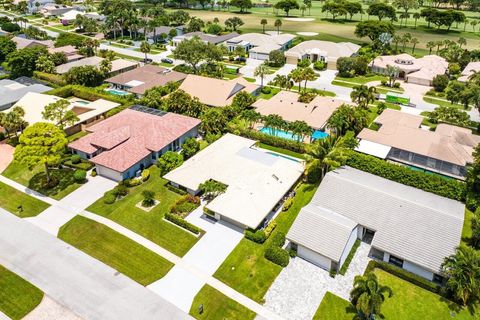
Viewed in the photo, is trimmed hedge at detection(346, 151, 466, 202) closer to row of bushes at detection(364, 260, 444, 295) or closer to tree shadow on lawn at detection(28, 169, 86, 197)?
row of bushes at detection(364, 260, 444, 295)

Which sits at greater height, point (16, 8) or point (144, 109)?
point (16, 8)

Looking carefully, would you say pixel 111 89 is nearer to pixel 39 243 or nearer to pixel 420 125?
pixel 39 243

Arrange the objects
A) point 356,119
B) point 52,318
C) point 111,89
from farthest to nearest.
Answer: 1. point 111,89
2. point 356,119
3. point 52,318

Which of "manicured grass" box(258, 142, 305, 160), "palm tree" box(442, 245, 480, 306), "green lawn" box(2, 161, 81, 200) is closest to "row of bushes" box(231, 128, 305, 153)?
"manicured grass" box(258, 142, 305, 160)

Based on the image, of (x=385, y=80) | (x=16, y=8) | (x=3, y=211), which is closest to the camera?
(x=3, y=211)

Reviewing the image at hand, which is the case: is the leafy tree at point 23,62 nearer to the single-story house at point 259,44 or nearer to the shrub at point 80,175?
the shrub at point 80,175

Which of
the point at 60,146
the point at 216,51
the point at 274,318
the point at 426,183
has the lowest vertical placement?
the point at 274,318

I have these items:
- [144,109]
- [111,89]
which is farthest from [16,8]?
[144,109]

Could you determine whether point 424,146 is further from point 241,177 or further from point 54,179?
point 54,179
